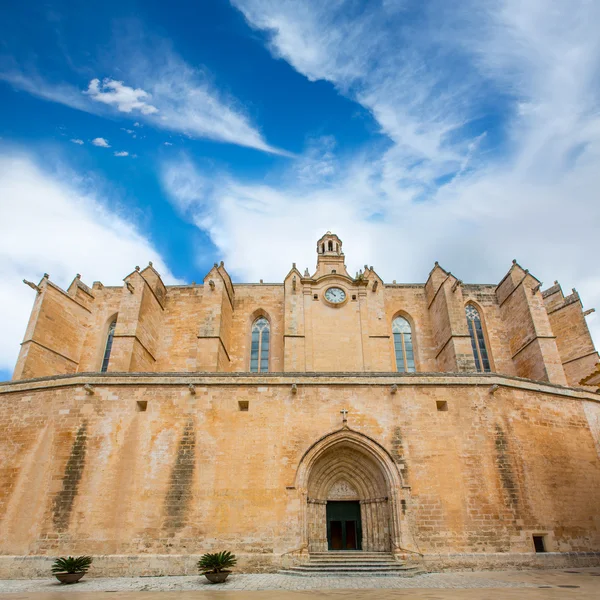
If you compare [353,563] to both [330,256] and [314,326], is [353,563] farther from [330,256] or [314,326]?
[330,256]

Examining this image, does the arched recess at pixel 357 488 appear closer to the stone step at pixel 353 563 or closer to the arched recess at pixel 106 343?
the stone step at pixel 353 563

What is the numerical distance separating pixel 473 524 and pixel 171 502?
8.21 metres

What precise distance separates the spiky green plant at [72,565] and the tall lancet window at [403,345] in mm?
14740

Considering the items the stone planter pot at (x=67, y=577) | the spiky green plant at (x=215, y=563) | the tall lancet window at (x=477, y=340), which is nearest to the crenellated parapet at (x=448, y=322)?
the tall lancet window at (x=477, y=340)

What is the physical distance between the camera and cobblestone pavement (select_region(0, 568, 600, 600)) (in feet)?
25.3

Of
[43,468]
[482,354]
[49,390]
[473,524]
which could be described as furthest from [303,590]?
[482,354]

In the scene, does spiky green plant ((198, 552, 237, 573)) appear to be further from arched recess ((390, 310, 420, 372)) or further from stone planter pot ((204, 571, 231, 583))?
arched recess ((390, 310, 420, 372))

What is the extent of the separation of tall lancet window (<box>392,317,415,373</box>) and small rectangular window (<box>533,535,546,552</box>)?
376 inches

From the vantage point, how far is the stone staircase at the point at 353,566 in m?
10.5

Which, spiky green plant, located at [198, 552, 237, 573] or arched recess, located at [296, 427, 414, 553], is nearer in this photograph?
spiky green plant, located at [198, 552, 237, 573]

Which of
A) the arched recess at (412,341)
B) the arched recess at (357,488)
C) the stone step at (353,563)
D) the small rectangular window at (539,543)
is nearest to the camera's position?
the stone step at (353,563)

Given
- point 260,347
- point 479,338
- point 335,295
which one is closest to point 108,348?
point 260,347

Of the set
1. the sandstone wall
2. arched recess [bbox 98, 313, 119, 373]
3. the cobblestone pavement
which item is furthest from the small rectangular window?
arched recess [bbox 98, 313, 119, 373]

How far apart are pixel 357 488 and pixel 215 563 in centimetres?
481
